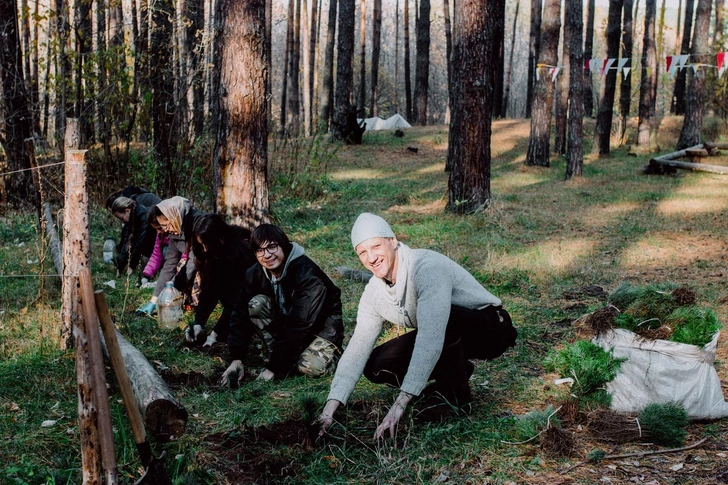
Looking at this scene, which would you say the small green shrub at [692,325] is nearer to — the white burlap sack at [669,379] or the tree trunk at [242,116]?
the white burlap sack at [669,379]

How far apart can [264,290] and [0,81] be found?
774cm

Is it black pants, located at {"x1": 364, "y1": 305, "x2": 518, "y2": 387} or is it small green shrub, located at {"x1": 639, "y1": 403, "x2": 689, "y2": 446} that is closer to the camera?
small green shrub, located at {"x1": 639, "y1": 403, "x2": 689, "y2": 446}

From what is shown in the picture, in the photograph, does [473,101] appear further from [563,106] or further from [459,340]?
[563,106]

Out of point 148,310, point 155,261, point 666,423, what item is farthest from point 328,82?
point 666,423

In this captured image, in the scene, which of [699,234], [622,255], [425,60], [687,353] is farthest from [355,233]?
[425,60]

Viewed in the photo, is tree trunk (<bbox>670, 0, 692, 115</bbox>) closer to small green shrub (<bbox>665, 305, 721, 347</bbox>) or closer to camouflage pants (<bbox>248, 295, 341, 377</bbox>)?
small green shrub (<bbox>665, 305, 721, 347</bbox>)

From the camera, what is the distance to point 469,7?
348 inches

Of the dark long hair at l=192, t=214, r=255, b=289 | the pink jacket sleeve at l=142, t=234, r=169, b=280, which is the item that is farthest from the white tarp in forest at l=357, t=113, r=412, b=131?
the dark long hair at l=192, t=214, r=255, b=289

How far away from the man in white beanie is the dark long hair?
1614mm

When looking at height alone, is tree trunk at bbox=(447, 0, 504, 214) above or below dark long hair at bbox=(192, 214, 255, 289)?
above

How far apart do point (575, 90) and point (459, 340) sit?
10.5 m

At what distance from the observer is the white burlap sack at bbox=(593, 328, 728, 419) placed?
3471mm

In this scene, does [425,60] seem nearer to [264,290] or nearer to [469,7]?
[469,7]

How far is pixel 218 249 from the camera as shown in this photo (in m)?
4.84
